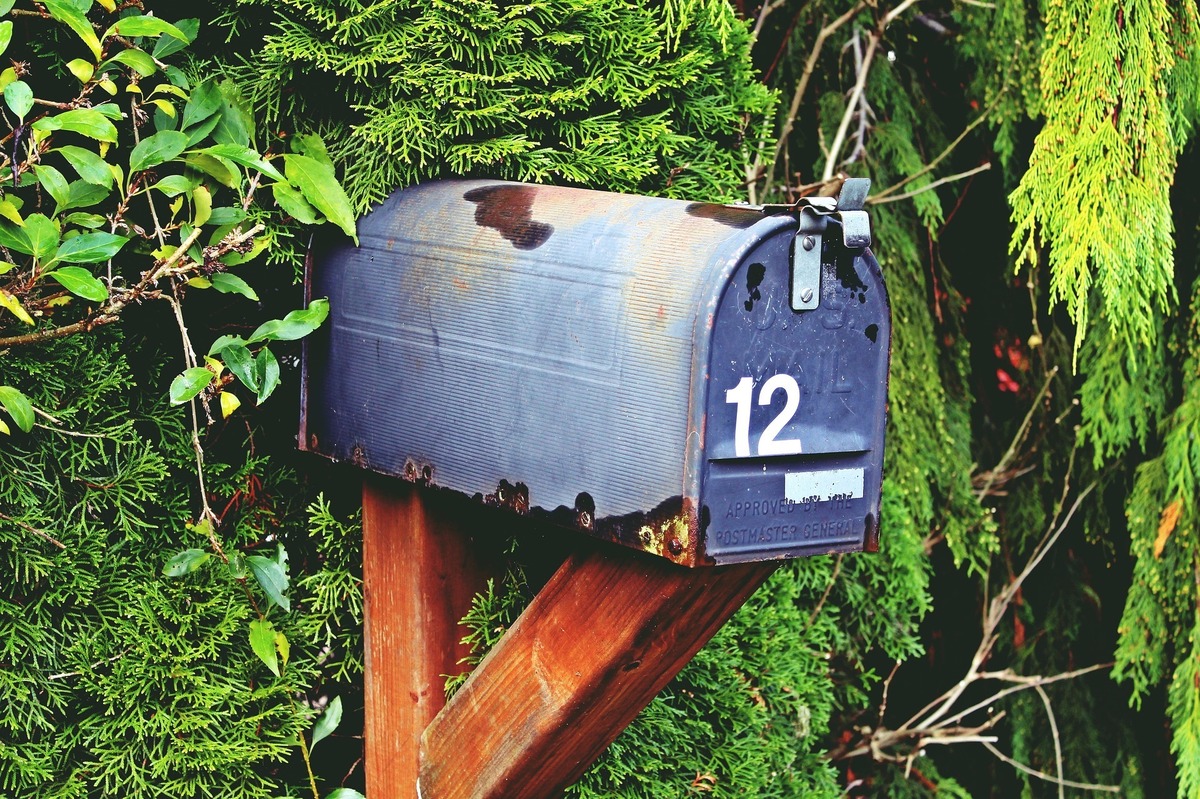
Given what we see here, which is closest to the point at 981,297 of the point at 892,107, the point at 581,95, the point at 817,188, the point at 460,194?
the point at 892,107

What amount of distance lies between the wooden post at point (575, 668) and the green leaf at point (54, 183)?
672 millimetres

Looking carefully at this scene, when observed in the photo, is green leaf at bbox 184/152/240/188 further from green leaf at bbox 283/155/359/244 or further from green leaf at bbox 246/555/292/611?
green leaf at bbox 246/555/292/611

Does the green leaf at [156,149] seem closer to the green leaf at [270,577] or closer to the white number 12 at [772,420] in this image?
the green leaf at [270,577]

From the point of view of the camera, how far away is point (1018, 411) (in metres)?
3.19

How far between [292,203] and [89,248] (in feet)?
0.78

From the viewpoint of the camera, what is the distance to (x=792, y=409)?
118 centimetres

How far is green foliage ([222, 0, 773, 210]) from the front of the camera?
1.54 m

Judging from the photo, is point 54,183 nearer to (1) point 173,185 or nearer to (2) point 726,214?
(1) point 173,185

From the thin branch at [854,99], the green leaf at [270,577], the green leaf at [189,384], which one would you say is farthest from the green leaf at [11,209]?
the thin branch at [854,99]

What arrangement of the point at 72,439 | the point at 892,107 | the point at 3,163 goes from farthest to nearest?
the point at 892,107, the point at 72,439, the point at 3,163

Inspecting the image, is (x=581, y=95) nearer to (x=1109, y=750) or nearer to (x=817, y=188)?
(x=817, y=188)

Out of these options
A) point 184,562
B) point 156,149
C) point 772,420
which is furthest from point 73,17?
point 772,420

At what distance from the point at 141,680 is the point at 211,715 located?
0.10m

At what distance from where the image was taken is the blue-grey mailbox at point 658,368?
1148 mm
